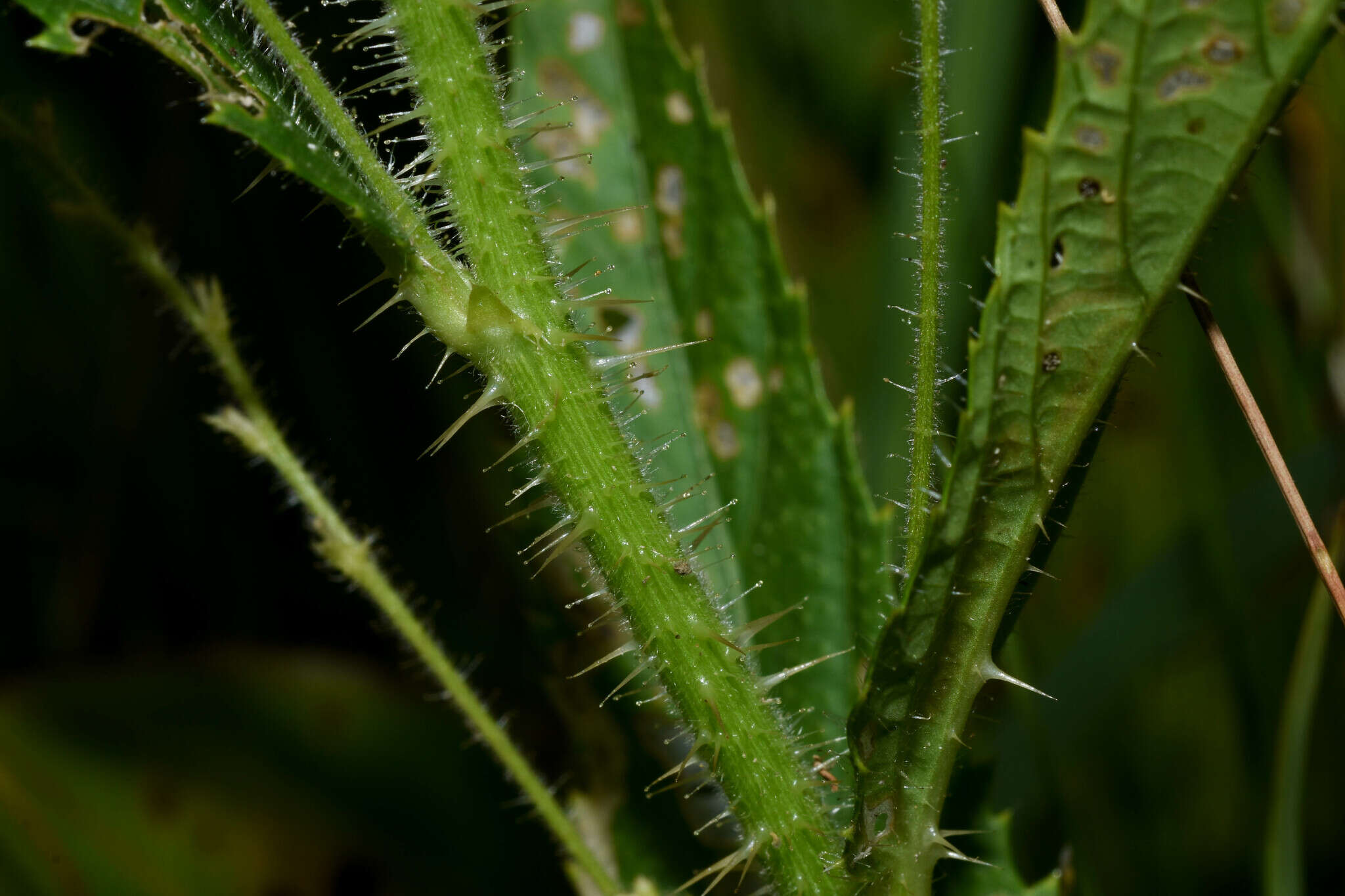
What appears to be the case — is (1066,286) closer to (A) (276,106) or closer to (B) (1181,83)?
(B) (1181,83)

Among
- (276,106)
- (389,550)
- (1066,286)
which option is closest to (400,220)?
(276,106)

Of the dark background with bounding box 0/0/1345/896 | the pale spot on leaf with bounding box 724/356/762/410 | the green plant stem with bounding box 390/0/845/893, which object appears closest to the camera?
the green plant stem with bounding box 390/0/845/893

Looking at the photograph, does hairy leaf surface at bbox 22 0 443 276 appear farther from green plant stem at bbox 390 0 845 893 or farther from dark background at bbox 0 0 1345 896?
dark background at bbox 0 0 1345 896

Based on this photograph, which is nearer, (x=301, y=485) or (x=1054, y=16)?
(x=1054, y=16)

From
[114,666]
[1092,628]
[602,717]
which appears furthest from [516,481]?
[1092,628]

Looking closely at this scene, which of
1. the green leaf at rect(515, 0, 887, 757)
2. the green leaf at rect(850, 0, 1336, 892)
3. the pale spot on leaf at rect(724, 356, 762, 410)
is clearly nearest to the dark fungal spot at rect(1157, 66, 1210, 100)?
the green leaf at rect(850, 0, 1336, 892)
